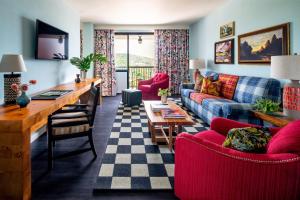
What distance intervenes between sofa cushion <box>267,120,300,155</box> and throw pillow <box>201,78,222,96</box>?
3387mm

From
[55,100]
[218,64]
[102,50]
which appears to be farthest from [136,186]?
[102,50]

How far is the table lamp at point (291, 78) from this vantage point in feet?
8.03

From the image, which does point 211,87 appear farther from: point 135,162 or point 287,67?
point 135,162

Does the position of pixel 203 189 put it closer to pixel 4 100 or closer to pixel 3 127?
pixel 3 127

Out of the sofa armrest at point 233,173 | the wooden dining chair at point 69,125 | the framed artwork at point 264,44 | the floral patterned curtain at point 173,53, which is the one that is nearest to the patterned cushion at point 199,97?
the framed artwork at point 264,44

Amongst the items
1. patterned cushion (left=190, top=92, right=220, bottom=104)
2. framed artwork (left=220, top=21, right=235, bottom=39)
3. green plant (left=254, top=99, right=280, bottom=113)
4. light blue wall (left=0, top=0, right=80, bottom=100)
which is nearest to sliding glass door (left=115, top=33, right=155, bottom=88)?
light blue wall (left=0, top=0, right=80, bottom=100)

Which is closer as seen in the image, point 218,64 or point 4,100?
point 4,100

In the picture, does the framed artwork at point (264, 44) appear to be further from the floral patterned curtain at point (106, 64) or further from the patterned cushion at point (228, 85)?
the floral patterned curtain at point (106, 64)

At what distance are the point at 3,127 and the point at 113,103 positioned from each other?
503 centimetres

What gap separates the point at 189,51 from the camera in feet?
27.3

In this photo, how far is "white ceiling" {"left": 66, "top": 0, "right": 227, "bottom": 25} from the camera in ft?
17.3

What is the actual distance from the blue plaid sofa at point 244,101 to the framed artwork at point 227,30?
48.8 inches

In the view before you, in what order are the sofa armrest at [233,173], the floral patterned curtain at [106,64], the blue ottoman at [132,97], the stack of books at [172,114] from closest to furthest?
the sofa armrest at [233,173], the stack of books at [172,114], the blue ottoman at [132,97], the floral patterned curtain at [106,64]

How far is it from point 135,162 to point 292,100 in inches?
69.0
